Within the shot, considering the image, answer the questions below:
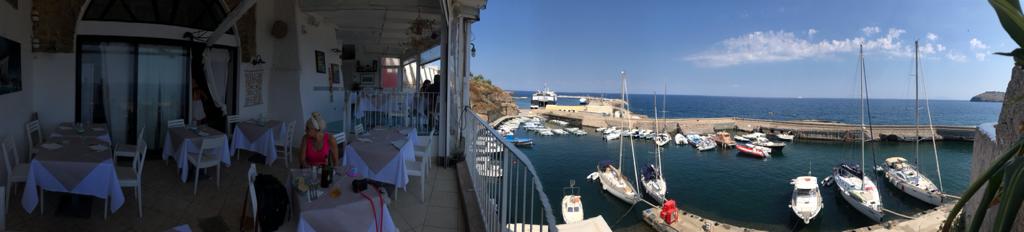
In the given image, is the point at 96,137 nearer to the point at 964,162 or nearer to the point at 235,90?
the point at 235,90

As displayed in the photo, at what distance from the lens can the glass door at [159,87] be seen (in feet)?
19.4

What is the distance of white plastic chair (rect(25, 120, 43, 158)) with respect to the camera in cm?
470

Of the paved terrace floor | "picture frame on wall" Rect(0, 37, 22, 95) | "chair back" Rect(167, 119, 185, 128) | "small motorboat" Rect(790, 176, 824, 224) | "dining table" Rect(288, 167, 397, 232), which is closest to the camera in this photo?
"dining table" Rect(288, 167, 397, 232)

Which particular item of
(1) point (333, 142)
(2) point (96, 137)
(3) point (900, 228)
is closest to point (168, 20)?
(2) point (96, 137)

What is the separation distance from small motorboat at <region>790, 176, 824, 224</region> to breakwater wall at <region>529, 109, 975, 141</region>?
731 inches

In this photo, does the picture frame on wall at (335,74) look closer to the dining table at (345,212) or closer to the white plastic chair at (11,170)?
the white plastic chair at (11,170)

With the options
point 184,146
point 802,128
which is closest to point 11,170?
point 184,146

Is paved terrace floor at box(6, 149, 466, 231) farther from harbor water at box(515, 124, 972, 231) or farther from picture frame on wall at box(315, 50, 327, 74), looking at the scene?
harbor water at box(515, 124, 972, 231)

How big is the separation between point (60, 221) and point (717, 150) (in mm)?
37404

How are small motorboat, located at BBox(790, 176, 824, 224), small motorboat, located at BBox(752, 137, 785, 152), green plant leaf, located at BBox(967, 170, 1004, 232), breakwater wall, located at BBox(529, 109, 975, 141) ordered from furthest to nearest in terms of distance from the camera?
breakwater wall, located at BBox(529, 109, 975, 141) → small motorboat, located at BBox(752, 137, 785, 152) → small motorboat, located at BBox(790, 176, 824, 224) → green plant leaf, located at BBox(967, 170, 1004, 232)

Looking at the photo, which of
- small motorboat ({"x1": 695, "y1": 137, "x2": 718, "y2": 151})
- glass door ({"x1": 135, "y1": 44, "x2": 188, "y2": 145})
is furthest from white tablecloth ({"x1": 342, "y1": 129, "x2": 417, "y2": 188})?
small motorboat ({"x1": 695, "y1": 137, "x2": 718, "y2": 151})

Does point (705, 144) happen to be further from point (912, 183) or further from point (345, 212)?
point (345, 212)

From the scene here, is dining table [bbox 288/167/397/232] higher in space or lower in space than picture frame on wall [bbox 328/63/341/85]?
lower

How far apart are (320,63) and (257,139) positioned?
262cm
